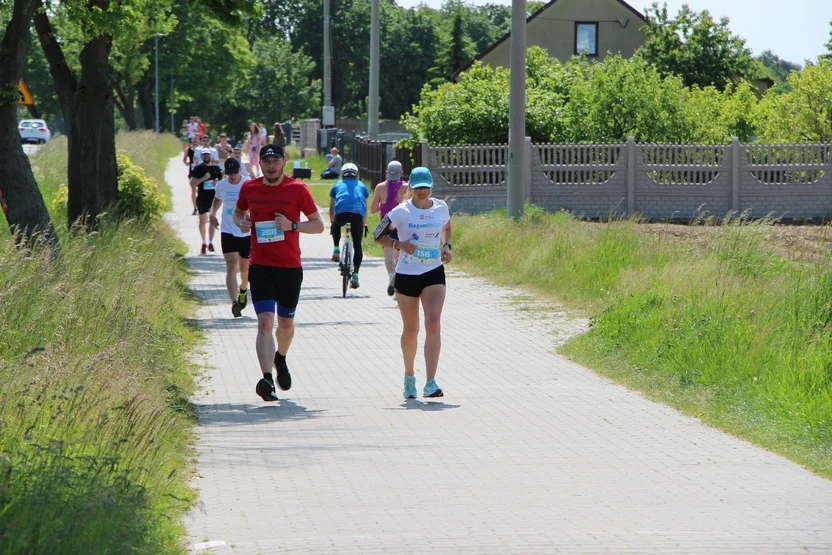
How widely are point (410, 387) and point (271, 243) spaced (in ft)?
5.08

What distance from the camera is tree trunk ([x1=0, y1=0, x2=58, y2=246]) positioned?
13.9 meters

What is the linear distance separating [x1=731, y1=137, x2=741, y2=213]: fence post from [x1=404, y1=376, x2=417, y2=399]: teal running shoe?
837 inches

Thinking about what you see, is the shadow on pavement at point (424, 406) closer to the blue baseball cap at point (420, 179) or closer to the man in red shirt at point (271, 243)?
the man in red shirt at point (271, 243)

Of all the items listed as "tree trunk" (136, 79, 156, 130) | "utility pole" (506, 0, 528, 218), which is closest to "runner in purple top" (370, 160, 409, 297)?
"utility pole" (506, 0, 528, 218)

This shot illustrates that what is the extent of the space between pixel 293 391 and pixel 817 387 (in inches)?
159

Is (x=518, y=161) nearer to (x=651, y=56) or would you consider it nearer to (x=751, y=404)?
(x=751, y=404)

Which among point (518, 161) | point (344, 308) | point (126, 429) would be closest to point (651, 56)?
point (518, 161)

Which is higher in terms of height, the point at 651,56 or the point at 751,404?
the point at 651,56

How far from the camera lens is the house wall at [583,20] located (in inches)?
2413

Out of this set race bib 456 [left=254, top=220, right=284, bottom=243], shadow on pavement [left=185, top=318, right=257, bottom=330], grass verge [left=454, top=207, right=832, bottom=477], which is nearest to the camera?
grass verge [left=454, top=207, right=832, bottom=477]

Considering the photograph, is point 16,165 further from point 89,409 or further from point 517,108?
point 517,108

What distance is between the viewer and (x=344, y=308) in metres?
16.2

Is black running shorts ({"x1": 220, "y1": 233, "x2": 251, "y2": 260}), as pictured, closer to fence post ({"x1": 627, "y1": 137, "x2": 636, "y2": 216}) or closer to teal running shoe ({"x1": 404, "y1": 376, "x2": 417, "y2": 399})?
teal running shoe ({"x1": 404, "y1": 376, "x2": 417, "y2": 399})

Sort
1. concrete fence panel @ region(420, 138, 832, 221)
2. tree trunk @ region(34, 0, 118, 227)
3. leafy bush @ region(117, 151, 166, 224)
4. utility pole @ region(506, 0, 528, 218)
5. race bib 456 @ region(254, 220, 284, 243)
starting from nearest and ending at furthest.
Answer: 1. race bib 456 @ region(254, 220, 284, 243)
2. tree trunk @ region(34, 0, 118, 227)
3. utility pole @ region(506, 0, 528, 218)
4. leafy bush @ region(117, 151, 166, 224)
5. concrete fence panel @ region(420, 138, 832, 221)
